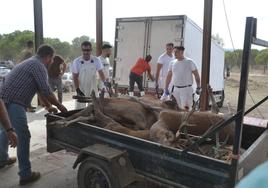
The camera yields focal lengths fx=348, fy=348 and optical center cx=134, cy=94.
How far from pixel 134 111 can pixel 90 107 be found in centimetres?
63

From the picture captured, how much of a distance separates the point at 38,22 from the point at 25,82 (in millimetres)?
6966

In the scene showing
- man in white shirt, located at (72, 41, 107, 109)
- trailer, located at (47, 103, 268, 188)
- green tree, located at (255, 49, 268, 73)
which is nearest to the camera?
trailer, located at (47, 103, 268, 188)

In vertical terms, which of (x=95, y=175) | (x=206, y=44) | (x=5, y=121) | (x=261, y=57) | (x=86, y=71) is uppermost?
(x=206, y=44)

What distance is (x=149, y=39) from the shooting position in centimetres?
1087

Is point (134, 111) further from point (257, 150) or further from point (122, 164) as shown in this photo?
point (257, 150)

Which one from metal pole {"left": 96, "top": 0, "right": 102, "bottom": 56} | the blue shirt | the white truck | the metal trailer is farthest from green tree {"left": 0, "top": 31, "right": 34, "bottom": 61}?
the metal trailer

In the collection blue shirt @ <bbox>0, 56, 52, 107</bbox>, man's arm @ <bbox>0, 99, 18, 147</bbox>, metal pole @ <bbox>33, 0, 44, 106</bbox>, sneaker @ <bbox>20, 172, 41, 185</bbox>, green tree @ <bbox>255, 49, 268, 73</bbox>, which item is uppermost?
metal pole @ <bbox>33, 0, 44, 106</bbox>

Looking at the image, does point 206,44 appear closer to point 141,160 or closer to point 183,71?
point 183,71

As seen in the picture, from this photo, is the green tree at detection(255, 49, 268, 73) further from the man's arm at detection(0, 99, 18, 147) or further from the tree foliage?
the tree foliage

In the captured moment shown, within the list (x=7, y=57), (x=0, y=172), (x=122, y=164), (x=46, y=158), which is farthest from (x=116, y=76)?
(x=7, y=57)

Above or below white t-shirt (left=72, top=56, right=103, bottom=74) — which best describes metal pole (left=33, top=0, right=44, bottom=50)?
above

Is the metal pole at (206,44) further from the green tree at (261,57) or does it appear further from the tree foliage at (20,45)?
the tree foliage at (20,45)

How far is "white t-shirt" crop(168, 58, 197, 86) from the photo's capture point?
7949 mm

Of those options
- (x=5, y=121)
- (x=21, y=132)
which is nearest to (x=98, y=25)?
(x=21, y=132)
